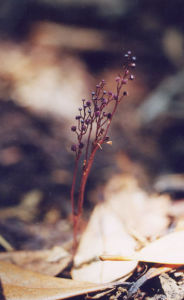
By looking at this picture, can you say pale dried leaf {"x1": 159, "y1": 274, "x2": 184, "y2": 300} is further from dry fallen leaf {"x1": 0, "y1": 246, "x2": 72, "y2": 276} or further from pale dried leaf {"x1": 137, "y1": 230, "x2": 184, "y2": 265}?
dry fallen leaf {"x1": 0, "y1": 246, "x2": 72, "y2": 276}

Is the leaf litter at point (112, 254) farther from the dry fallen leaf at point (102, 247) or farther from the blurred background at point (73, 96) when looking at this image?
the blurred background at point (73, 96)

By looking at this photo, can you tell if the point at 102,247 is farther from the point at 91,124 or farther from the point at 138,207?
the point at 91,124

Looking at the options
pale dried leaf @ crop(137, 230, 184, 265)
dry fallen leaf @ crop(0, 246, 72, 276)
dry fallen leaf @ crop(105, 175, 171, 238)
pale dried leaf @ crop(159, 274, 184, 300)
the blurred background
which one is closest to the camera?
pale dried leaf @ crop(159, 274, 184, 300)

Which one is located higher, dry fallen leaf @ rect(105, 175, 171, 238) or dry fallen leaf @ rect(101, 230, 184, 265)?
dry fallen leaf @ rect(105, 175, 171, 238)

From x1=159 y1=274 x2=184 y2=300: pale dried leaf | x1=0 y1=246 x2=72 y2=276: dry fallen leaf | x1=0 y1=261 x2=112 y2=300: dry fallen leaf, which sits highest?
x1=0 y1=246 x2=72 y2=276: dry fallen leaf

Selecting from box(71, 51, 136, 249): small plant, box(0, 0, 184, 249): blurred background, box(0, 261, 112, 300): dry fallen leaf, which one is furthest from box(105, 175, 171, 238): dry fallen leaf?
box(0, 261, 112, 300): dry fallen leaf

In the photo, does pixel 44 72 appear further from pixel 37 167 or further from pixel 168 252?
pixel 168 252
